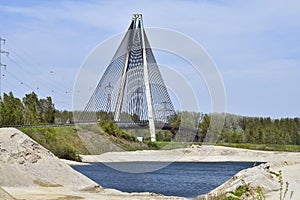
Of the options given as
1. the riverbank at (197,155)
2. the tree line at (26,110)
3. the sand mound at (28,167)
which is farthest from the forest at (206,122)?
the sand mound at (28,167)

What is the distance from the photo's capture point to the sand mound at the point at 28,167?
21750 mm

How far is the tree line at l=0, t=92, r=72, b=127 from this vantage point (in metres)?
62.0

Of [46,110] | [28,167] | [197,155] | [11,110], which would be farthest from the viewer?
[46,110]

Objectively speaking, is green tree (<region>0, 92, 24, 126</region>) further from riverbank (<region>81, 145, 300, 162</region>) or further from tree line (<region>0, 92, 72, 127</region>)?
riverbank (<region>81, 145, 300, 162</region>)

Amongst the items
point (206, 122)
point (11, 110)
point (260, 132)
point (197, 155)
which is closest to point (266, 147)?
point (260, 132)

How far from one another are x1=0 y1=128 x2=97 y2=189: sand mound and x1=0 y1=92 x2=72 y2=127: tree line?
1435 inches

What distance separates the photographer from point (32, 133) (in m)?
56.6

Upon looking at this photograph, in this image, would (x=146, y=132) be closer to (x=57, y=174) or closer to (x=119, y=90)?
(x=119, y=90)

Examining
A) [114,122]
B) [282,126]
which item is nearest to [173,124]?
[114,122]

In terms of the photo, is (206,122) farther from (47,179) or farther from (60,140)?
(47,179)

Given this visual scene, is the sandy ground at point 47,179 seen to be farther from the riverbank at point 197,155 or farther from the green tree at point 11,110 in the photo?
the riverbank at point 197,155

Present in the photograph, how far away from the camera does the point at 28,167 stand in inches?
886

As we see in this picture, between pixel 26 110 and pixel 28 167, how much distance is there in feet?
167

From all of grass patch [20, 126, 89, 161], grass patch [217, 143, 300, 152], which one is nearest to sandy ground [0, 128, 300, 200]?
grass patch [20, 126, 89, 161]
